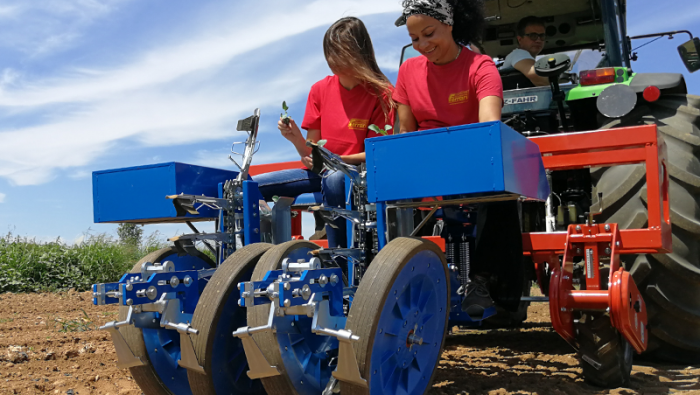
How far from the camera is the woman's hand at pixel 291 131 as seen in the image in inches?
130

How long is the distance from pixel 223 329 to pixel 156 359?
0.41 m

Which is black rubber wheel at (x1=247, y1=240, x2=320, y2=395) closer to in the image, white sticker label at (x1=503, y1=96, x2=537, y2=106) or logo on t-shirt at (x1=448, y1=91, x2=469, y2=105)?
logo on t-shirt at (x1=448, y1=91, x2=469, y2=105)

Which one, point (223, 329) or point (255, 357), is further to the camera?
point (223, 329)

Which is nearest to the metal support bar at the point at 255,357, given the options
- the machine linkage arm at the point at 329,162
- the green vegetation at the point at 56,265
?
the machine linkage arm at the point at 329,162

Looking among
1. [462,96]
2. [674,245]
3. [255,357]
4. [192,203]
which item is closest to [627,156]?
[674,245]

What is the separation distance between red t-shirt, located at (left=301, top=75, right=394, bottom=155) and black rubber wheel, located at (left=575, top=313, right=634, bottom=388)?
4.41 ft

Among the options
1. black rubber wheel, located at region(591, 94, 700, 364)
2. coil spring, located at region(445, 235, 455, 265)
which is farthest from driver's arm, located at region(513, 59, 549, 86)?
A: coil spring, located at region(445, 235, 455, 265)

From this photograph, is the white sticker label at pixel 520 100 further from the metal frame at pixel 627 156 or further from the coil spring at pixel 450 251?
the coil spring at pixel 450 251

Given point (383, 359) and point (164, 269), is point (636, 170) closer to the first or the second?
point (383, 359)

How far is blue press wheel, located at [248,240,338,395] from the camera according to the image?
7.17 feet

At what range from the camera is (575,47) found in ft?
16.2

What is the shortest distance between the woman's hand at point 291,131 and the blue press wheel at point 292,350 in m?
0.93

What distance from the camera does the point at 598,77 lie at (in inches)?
148

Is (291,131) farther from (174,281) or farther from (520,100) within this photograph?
(520,100)
